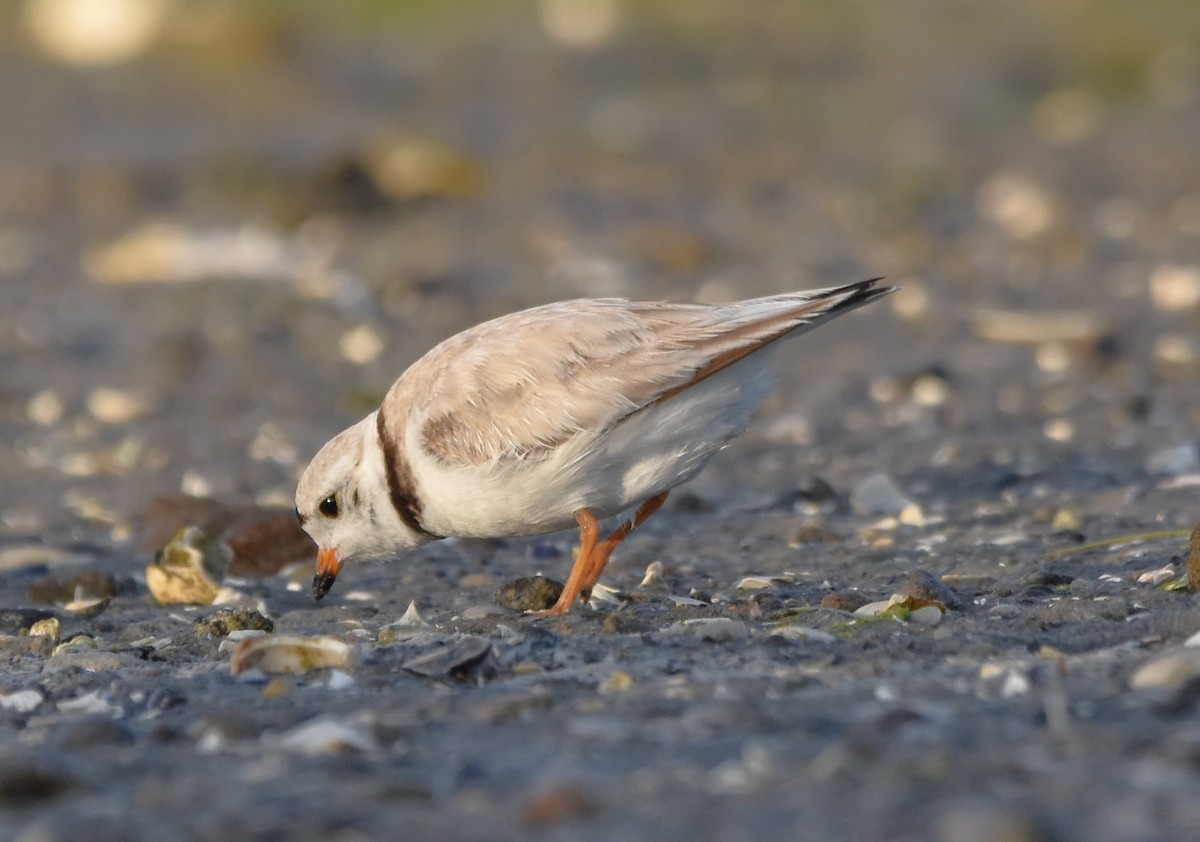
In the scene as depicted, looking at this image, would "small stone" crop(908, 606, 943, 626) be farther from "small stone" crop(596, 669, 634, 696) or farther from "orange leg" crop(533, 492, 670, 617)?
"orange leg" crop(533, 492, 670, 617)

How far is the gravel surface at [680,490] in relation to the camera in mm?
3039

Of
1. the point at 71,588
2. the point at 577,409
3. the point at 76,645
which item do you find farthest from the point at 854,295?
the point at 71,588

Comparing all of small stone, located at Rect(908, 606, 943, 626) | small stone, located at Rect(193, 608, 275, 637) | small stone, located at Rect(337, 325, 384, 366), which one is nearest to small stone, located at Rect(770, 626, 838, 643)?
small stone, located at Rect(908, 606, 943, 626)

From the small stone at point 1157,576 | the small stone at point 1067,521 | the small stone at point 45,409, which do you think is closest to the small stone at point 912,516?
the small stone at point 1067,521

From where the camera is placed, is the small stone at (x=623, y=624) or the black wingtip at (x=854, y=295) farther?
the black wingtip at (x=854, y=295)

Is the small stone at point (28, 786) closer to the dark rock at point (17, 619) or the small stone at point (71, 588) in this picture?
the dark rock at point (17, 619)

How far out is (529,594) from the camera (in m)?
4.96

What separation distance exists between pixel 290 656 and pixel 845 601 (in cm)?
162

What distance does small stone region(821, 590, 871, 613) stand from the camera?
455 centimetres

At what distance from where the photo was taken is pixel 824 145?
15.2 metres

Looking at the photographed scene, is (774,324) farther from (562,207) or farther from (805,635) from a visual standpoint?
(562,207)

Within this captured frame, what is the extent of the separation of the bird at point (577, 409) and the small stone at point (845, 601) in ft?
1.85

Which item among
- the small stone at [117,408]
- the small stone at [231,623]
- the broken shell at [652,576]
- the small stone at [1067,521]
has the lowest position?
the small stone at [1067,521]

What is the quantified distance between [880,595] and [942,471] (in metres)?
2.17
